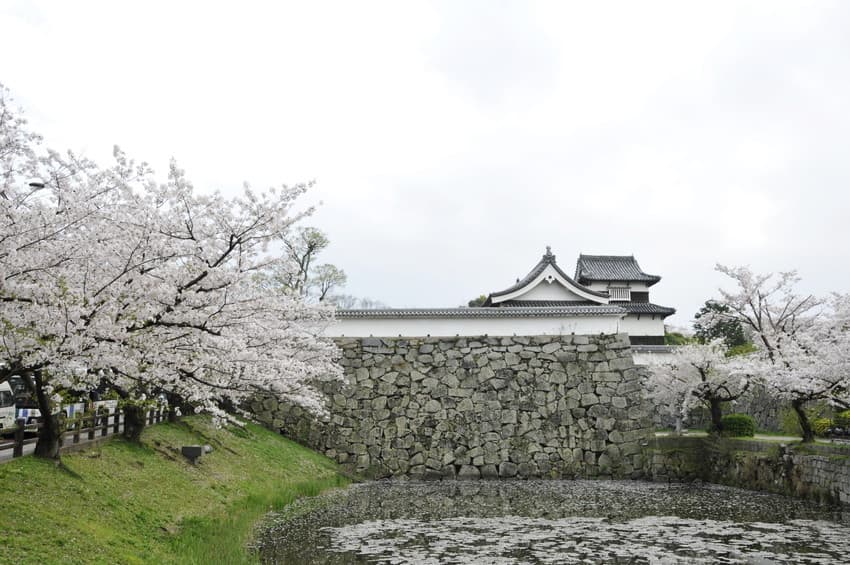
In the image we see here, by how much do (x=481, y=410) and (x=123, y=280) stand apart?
13542mm

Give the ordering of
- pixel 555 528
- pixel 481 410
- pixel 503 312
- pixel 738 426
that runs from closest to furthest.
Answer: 1. pixel 555 528
2. pixel 738 426
3. pixel 481 410
4. pixel 503 312

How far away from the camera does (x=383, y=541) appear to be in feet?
31.8

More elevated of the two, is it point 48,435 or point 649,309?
point 649,309

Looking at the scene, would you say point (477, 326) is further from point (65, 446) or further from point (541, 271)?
point (65, 446)

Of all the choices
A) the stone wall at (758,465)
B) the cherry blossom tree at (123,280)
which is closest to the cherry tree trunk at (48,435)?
the cherry blossom tree at (123,280)

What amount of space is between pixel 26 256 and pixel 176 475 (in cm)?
610

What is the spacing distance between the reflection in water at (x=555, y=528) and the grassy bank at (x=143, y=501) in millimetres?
712

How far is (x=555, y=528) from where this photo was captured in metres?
10.7

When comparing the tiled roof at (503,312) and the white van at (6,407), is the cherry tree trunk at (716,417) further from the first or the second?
the white van at (6,407)

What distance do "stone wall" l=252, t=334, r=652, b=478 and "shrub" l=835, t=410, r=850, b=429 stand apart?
195 inches

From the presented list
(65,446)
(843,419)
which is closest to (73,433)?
(65,446)

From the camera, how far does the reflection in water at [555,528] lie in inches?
343

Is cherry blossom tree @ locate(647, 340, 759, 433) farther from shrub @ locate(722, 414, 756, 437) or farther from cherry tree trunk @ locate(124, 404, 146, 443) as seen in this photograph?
cherry tree trunk @ locate(124, 404, 146, 443)

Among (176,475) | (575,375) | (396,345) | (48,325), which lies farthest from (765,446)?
(48,325)
